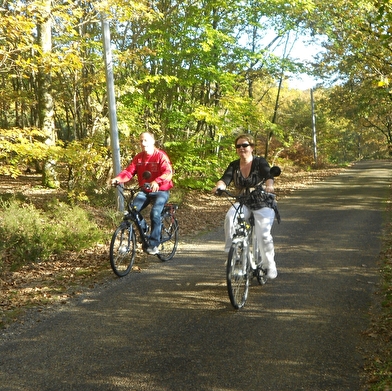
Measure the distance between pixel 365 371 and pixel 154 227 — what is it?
4.53 metres

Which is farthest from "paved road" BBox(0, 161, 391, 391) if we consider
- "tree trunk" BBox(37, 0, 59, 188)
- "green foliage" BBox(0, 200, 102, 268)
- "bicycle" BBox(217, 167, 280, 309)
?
"tree trunk" BBox(37, 0, 59, 188)

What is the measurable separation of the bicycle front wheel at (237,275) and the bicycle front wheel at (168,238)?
2707 mm

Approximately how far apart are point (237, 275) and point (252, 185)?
4.16ft

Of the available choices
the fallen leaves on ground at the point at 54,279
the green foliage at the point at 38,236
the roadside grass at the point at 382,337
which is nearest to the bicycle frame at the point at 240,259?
the roadside grass at the point at 382,337

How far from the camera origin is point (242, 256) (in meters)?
5.65

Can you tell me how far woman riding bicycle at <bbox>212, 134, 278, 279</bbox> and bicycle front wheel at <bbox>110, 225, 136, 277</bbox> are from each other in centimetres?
196

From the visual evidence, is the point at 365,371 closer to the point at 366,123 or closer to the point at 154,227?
the point at 154,227

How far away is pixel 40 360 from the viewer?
432cm

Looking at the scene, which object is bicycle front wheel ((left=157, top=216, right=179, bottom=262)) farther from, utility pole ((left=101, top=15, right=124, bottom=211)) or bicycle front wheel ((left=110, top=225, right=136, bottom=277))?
utility pole ((left=101, top=15, right=124, bottom=211))

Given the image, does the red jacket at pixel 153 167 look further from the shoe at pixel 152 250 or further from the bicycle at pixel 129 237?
the shoe at pixel 152 250

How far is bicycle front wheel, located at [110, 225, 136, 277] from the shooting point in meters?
6.98

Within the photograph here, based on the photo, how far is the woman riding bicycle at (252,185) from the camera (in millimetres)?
5949

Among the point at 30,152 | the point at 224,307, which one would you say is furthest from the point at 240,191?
the point at 30,152

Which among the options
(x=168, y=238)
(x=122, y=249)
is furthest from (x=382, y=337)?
(x=168, y=238)
